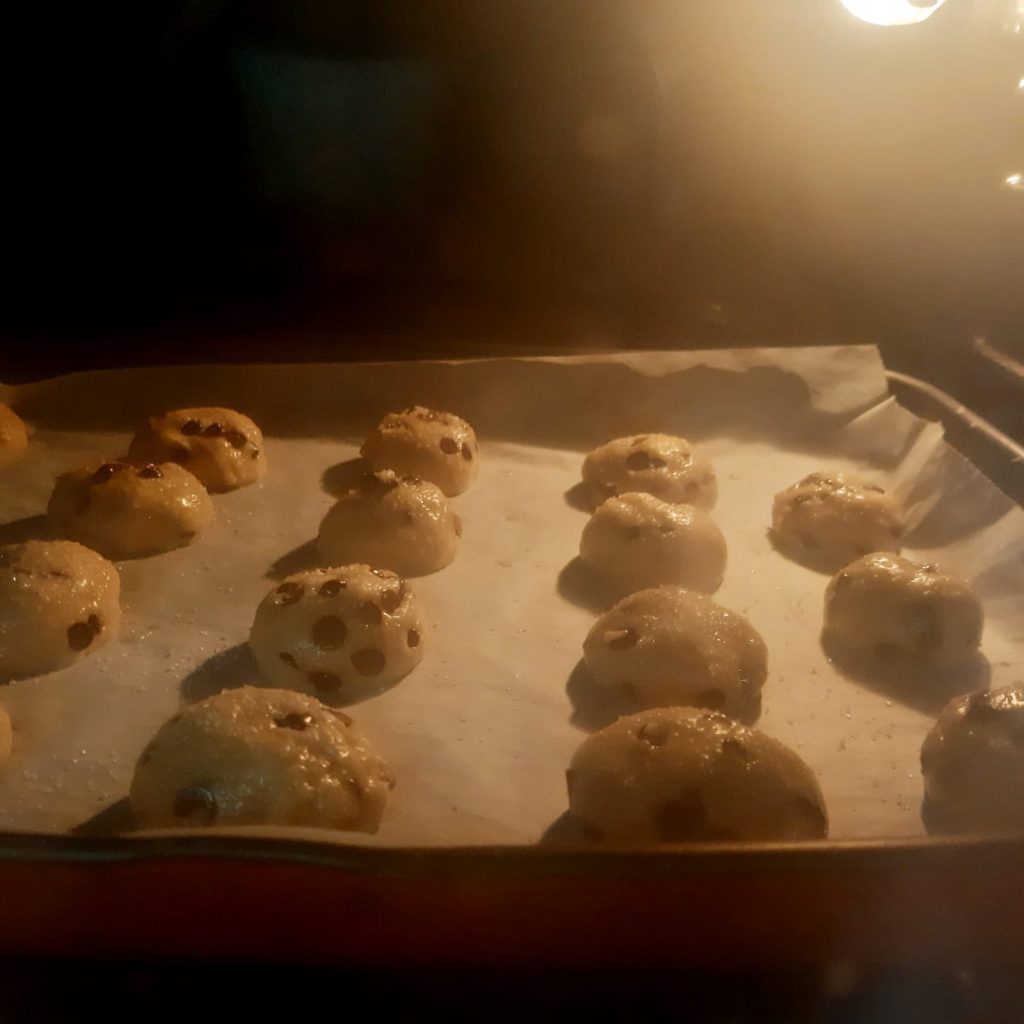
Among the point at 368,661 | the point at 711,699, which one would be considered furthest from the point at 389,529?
the point at 711,699

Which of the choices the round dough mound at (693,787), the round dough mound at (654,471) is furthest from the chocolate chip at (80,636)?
A: the round dough mound at (654,471)

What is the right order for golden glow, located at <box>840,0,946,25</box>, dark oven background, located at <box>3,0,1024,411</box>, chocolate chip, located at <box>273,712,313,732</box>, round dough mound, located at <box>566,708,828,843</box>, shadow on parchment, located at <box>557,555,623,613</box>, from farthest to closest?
1. dark oven background, located at <box>3,0,1024,411</box>
2. golden glow, located at <box>840,0,946,25</box>
3. shadow on parchment, located at <box>557,555,623,613</box>
4. chocolate chip, located at <box>273,712,313,732</box>
5. round dough mound, located at <box>566,708,828,843</box>

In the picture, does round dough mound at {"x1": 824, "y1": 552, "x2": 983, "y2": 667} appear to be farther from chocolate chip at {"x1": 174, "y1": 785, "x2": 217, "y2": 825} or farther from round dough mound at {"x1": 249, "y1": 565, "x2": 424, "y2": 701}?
chocolate chip at {"x1": 174, "y1": 785, "x2": 217, "y2": 825}

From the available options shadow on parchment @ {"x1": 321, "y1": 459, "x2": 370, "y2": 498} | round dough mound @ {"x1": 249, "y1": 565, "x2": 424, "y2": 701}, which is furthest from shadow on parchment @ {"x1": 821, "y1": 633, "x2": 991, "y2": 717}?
shadow on parchment @ {"x1": 321, "y1": 459, "x2": 370, "y2": 498}

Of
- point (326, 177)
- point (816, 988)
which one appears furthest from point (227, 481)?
point (816, 988)

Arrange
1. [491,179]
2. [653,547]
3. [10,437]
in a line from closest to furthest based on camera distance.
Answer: [653,547]
[10,437]
[491,179]

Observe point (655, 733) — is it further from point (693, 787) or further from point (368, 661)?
point (368, 661)
